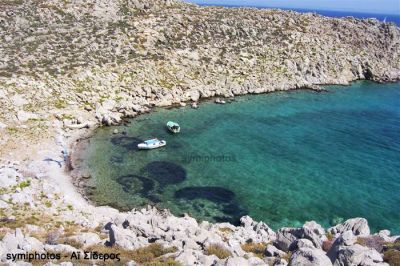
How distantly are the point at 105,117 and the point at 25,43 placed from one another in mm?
32027

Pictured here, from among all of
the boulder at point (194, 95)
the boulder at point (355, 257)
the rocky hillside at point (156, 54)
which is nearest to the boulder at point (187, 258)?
the boulder at point (355, 257)

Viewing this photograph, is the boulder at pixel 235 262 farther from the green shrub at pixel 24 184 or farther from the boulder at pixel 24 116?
the boulder at pixel 24 116

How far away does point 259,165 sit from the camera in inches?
2393

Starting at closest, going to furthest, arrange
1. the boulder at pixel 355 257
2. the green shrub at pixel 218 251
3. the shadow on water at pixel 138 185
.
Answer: the boulder at pixel 355 257, the green shrub at pixel 218 251, the shadow on water at pixel 138 185

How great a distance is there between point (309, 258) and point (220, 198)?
2612 centimetres

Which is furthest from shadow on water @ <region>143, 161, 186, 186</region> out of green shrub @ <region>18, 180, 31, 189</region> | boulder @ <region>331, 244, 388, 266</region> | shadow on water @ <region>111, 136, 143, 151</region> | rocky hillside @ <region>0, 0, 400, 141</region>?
boulder @ <region>331, 244, 388, 266</region>

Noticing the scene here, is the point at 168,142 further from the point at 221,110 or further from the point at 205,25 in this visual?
the point at 205,25

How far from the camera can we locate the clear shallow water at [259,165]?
162ft

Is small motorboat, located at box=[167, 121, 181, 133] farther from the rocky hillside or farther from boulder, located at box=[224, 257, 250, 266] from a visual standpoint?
boulder, located at box=[224, 257, 250, 266]

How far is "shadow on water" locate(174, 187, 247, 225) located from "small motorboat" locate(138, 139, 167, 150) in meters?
14.1

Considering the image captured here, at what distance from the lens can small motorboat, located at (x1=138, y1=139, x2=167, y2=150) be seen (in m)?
63.6

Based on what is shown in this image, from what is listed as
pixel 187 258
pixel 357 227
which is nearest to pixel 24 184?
pixel 187 258

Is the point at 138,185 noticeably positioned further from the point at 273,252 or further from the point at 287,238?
the point at 273,252

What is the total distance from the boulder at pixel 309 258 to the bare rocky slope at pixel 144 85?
0.24 ft
